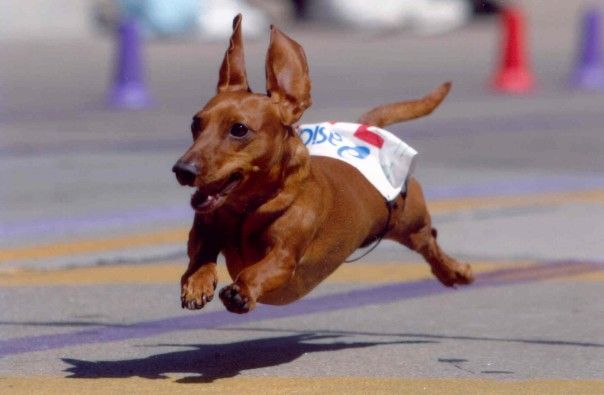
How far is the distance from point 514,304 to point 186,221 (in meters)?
3.35

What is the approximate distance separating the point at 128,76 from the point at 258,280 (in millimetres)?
12933

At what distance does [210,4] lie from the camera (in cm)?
3039

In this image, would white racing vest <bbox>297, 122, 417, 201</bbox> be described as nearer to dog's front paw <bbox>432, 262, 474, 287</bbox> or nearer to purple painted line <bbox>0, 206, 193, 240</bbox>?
dog's front paw <bbox>432, 262, 474, 287</bbox>

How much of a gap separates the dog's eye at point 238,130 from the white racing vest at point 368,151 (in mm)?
849

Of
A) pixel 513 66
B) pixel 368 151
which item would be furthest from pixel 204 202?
pixel 513 66

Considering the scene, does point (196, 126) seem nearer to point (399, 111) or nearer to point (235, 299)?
point (235, 299)

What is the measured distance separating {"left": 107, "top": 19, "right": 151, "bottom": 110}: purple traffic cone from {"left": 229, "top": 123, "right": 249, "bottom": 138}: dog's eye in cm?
1262

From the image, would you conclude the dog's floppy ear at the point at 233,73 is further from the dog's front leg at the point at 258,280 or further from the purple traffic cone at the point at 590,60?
the purple traffic cone at the point at 590,60

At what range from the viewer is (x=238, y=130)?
18.7 feet

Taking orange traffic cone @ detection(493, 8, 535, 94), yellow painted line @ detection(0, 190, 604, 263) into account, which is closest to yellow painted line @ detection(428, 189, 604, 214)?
yellow painted line @ detection(0, 190, 604, 263)

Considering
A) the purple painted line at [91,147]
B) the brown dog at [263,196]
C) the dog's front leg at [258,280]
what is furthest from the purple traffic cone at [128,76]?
the dog's front leg at [258,280]

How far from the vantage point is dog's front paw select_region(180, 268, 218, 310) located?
18.4 feet

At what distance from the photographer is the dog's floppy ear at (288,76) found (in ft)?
19.8

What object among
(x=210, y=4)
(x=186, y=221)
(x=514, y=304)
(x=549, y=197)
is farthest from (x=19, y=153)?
(x=210, y=4)
